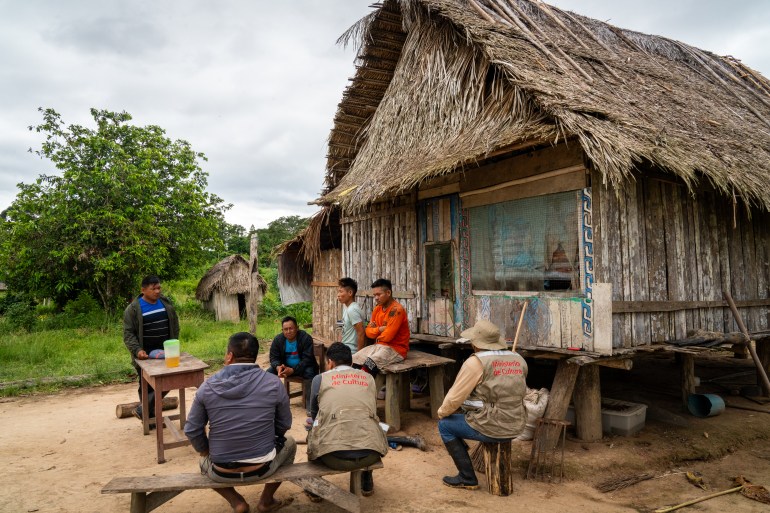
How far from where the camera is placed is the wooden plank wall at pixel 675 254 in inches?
204

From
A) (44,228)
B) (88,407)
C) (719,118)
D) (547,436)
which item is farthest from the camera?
(44,228)

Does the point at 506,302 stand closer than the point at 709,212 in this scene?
Yes

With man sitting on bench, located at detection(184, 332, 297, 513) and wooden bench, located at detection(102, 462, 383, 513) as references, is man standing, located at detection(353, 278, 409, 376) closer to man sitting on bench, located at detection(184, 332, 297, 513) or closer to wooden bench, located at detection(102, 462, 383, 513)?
wooden bench, located at detection(102, 462, 383, 513)

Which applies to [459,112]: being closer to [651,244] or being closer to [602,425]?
[651,244]

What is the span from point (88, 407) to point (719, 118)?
32.5 feet

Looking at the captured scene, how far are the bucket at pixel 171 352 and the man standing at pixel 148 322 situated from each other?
2.30 feet

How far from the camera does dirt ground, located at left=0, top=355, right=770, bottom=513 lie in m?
3.93

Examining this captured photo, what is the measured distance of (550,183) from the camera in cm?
544

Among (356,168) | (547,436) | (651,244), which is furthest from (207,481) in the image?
(356,168)

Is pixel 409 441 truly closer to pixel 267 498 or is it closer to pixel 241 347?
pixel 267 498

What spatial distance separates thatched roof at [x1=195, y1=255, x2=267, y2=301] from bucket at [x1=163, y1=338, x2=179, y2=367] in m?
12.6

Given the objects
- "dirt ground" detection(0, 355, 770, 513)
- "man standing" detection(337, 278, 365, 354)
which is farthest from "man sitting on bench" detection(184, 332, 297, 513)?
"man standing" detection(337, 278, 365, 354)

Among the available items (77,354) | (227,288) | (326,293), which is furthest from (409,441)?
(227,288)

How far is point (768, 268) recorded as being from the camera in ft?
23.4
